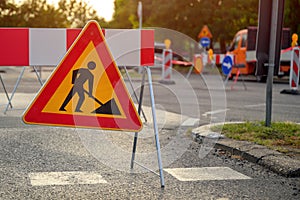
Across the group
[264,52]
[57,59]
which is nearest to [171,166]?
[57,59]

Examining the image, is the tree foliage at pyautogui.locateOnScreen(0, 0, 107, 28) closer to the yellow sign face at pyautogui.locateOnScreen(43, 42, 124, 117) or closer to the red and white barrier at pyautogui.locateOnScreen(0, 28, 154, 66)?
the red and white barrier at pyautogui.locateOnScreen(0, 28, 154, 66)

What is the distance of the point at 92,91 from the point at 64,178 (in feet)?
2.62

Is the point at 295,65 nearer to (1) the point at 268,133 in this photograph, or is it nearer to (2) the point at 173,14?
(1) the point at 268,133

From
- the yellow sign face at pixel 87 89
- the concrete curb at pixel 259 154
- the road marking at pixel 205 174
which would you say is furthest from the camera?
the concrete curb at pixel 259 154

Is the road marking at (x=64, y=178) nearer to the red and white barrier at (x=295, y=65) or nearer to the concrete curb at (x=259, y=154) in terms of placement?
the concrete curb at (x=259, y=154)

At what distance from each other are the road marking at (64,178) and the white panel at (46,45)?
144 centimetres

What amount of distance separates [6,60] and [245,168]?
2.68 meters

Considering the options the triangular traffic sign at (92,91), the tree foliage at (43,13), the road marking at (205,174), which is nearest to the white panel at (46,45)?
the triangular traffic sign at (92,91)

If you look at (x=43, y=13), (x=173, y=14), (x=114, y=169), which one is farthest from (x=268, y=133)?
(x=173, y=14)

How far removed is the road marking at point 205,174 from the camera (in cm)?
514

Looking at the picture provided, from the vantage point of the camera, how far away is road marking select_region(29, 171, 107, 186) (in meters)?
4.78

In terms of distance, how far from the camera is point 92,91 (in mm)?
4805

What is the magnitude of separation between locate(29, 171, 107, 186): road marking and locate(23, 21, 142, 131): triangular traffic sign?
0.47 meters

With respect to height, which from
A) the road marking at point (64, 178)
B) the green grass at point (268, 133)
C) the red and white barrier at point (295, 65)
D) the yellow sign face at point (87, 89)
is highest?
the yellow sign face at point (87, 89)
